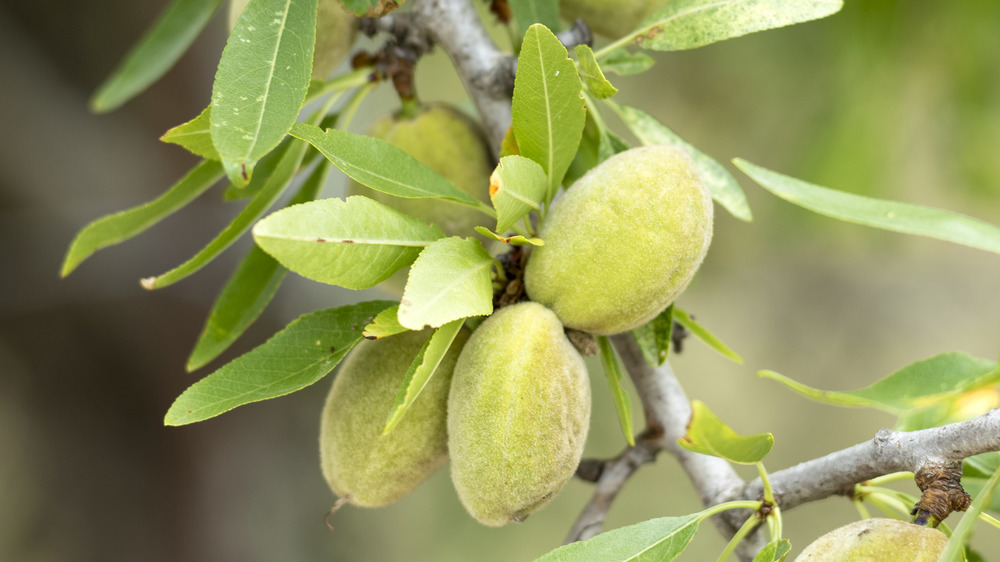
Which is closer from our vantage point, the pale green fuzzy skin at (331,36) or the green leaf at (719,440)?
the green leaf at (719,440)

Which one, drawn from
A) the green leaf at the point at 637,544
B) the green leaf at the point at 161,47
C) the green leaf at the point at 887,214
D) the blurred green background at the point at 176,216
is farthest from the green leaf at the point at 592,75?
the blurred green background at the point at 176,216

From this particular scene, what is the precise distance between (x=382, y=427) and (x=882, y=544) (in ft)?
1.30

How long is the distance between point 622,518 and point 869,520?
2316 millimetres

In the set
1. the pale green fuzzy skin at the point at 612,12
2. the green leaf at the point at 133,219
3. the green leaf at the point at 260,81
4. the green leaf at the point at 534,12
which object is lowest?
the green leaf at the point at 133,219

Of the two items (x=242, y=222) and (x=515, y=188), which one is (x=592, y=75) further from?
(x=242, y=222)

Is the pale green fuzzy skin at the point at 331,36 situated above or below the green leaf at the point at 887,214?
above

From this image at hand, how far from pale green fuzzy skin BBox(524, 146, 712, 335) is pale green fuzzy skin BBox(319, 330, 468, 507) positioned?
4.8 inches

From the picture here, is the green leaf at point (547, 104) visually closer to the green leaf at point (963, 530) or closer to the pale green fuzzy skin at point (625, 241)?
the pale green fuzzy skin at point (625, 241)

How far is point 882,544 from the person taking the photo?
1.80ft

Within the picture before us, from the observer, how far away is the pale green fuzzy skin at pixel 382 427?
70cm

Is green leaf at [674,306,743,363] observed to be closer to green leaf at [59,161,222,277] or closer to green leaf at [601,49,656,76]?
green leaf at [601,49,656,76]

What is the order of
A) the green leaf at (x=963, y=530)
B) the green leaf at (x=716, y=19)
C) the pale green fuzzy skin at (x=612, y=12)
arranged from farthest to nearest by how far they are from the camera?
the pale green fuzzy skin at (x=612, y=12) < the green leaf at (x=716, y=19) < the green leaf at (x=963, y=530)

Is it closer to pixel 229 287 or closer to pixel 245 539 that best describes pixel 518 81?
pixel 229 287

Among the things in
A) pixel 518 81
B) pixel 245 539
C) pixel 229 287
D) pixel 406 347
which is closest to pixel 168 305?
pixel 245 539
